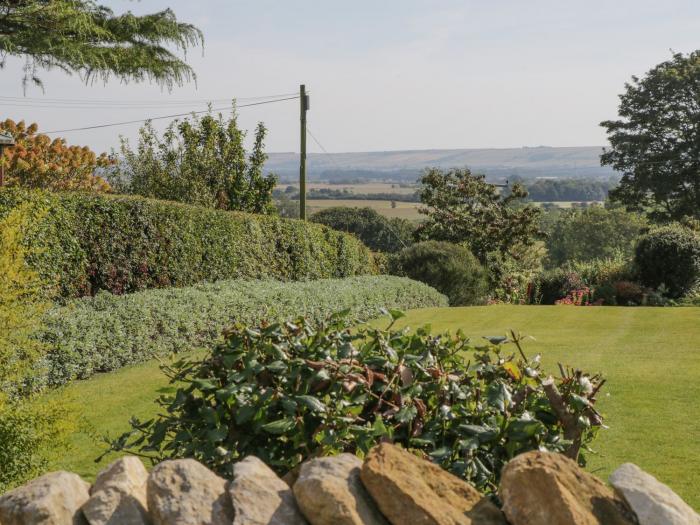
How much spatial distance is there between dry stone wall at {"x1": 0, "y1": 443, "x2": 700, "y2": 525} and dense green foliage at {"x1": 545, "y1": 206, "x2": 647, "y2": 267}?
2402 inches

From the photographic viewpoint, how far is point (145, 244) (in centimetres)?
1373

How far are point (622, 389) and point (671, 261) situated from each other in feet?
57.1

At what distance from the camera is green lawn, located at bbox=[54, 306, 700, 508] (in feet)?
21.4

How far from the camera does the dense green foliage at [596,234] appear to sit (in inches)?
2477

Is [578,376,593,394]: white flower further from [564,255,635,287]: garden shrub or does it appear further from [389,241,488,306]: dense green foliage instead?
[564,255,635,287]: garden shrub

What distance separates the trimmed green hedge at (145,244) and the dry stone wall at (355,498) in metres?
6.04

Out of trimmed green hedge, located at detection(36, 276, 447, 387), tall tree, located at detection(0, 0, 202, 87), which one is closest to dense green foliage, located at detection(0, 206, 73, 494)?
trimmed green hedge, located at detection(36, 276, 447, 387)

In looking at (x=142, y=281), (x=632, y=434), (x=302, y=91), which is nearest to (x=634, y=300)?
(x=302, y=91)

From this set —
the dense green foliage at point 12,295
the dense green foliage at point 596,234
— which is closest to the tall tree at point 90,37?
the dense green foliage at point 12,295

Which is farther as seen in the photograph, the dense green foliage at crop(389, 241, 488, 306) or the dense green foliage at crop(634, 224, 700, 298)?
the dense green foliage at crop(634, 224, 700, 298)

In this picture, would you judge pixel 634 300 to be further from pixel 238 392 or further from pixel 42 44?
pixel 238 392

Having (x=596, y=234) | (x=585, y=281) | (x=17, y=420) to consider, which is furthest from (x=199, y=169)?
(x=596, y=234)

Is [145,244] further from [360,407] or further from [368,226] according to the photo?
[368,226]

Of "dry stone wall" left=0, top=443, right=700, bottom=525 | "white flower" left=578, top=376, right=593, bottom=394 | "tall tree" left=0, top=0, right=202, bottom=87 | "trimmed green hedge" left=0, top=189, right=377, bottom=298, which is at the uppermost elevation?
"tall tree" left=0, top=0, right=202, bottom=87
